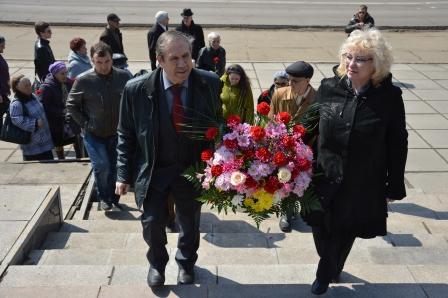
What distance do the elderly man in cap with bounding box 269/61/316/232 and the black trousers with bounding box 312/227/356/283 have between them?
1307mm

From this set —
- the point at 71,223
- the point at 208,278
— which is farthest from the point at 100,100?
the point at 208,278

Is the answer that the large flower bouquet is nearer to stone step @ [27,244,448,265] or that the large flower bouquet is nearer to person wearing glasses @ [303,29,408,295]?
person wearing glasses @ [303,29,408,295]

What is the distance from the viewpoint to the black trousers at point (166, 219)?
3900mm

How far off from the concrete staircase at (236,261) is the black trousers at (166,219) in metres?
0.22

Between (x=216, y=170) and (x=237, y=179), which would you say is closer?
(x=237, y=179)

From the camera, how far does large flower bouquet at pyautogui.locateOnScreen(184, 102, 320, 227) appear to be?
3.35 m

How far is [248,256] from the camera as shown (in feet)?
15.6

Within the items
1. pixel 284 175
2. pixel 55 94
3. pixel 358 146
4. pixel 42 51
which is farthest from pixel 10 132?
pixel 358 146

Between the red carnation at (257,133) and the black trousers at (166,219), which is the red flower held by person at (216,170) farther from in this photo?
the black trousers at (166,219)

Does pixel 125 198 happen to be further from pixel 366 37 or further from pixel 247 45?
pixel 247 45

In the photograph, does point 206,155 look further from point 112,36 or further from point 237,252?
point 112,36

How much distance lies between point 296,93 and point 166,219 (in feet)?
7.31

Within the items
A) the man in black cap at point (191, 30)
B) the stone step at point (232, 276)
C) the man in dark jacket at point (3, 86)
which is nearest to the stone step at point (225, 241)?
the stone step at point (232, 276)

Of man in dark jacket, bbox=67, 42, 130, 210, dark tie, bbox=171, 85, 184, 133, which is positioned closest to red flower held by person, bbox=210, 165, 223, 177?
dark tie, bbox=171, 85, 184, 133
